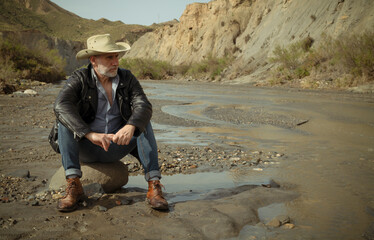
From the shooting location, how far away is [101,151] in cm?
363

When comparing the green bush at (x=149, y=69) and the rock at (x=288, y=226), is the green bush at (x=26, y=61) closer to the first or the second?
the green bush at (x=149, y=69)

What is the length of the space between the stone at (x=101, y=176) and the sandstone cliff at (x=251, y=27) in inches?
1004

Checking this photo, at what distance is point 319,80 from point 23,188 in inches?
886

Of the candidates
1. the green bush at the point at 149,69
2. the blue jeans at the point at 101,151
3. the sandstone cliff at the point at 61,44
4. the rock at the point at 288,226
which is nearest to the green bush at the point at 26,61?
the green bush at the point at 149,69

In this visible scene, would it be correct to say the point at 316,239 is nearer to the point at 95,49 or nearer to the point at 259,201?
the point at 259,201

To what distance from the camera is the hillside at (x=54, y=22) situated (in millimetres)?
91088

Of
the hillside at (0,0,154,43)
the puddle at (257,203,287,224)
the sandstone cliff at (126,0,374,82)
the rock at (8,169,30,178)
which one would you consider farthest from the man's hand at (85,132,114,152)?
the hillside at (0,0,154,43)

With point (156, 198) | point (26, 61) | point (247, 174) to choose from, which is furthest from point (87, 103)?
point (26, 61)

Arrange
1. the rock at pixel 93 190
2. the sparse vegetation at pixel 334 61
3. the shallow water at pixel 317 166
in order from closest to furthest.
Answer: the shallow water at pixel 317 166 < the rock at pixel 93 190 < the sparse vegetation at pixel 334 61

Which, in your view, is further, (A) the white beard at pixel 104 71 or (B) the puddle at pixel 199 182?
(B) the puddle at pixel 199 182

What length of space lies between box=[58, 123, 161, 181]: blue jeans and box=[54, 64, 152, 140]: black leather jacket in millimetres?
94

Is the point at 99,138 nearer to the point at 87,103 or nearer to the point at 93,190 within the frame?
the point at 87,103

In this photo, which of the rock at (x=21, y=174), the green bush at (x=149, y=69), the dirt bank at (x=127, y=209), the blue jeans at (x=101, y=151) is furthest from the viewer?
the green bush at (x=149, y=69)

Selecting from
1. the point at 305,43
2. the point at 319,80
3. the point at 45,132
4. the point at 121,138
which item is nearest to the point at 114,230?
the point at 121,138
